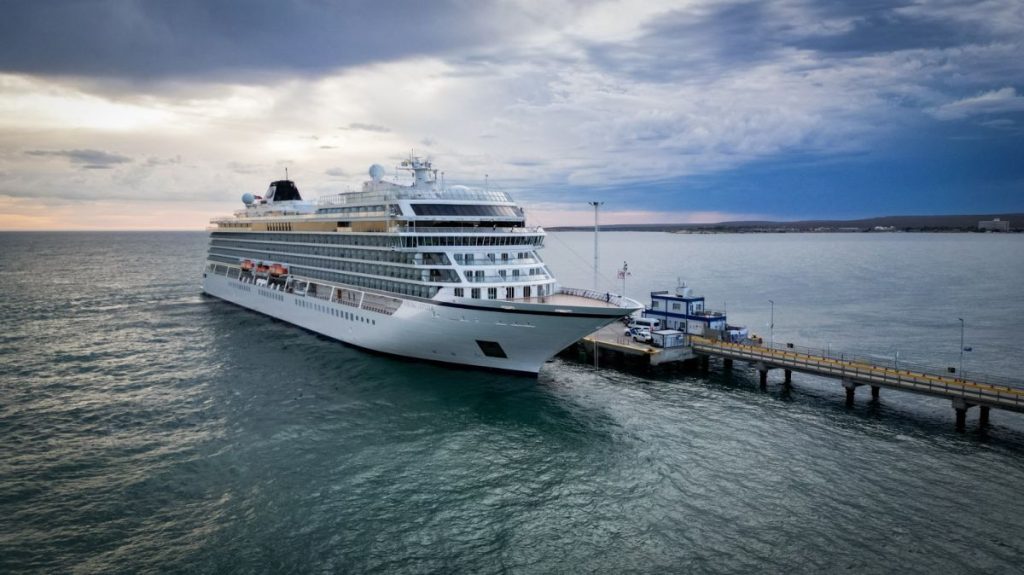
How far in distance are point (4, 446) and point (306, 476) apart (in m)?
15.5

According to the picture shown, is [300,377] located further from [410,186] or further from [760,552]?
[760,552]

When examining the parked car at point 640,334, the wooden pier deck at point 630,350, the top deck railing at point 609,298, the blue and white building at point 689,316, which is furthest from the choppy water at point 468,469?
the blue and white building at point 689,316

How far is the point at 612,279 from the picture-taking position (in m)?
113

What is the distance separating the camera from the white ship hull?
110 feet

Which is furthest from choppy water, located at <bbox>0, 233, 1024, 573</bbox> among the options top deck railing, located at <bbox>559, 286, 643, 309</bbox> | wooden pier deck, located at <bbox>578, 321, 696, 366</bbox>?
top deck railing, located at <bbox>559, 286, 643, 309</bbox>

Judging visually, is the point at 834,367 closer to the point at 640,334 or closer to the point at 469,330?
the point at 640,334

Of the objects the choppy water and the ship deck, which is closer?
the choppy water

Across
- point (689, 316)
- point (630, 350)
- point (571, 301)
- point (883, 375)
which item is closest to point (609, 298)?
point (571, 301)

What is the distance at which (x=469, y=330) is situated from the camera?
117 feet

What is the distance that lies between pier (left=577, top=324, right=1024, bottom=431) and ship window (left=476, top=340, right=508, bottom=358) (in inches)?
323

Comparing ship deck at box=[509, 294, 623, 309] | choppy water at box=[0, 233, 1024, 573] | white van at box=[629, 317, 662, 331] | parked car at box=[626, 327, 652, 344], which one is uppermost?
ship deck at box=[509, 294, 623, 309]

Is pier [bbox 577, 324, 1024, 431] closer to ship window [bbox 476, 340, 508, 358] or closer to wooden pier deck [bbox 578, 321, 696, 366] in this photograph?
wooden pier deck [bbox 578, 321, 696, 366]

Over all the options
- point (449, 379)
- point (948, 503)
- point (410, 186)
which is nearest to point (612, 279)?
point (410, 186)

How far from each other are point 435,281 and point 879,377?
26.7 metres
